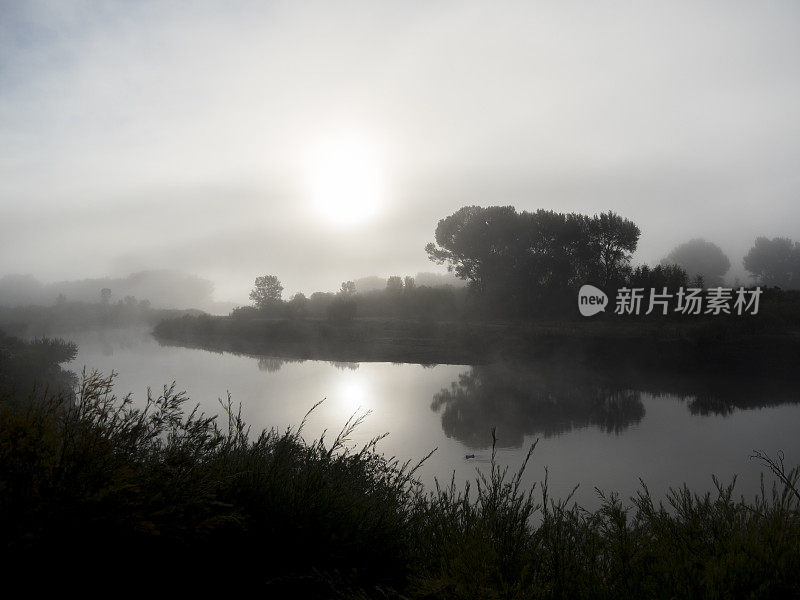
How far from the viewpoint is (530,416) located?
60.8ft

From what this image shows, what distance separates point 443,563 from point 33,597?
2437 millimetres

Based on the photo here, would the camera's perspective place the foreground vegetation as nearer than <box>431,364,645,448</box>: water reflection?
Yes

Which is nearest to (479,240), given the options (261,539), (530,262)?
(530,262)

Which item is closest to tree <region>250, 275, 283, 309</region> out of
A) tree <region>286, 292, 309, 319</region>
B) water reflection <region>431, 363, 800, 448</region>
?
tree <region>286, 292, 309, 319</region>

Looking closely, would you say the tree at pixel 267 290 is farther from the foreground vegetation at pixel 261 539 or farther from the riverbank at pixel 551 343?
the foreground vegetation at pixel 261 539

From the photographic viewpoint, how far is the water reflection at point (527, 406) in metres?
16.6

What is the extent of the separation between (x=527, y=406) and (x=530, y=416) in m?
1.64

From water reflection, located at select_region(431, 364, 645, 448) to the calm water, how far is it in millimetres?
50

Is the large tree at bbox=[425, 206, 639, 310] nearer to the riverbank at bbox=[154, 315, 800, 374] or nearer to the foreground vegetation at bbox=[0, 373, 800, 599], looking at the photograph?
the riverbank at bbox=[154, 315, 800, 374]

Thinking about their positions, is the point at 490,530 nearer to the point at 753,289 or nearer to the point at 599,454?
the point at 599,454

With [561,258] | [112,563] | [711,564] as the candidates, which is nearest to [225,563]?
[112,563]

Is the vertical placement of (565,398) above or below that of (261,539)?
below

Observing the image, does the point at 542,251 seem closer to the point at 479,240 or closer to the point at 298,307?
the point at 479,240

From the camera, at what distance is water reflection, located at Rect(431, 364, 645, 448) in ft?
54.4
